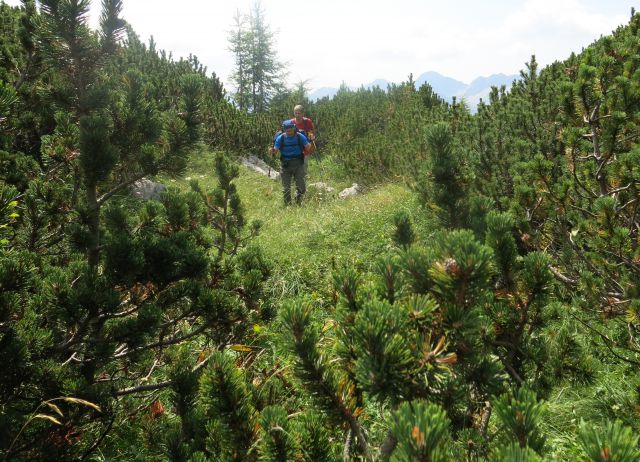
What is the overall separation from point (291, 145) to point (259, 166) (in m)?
6.29

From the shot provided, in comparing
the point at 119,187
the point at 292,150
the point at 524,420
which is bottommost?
the point at 524,420

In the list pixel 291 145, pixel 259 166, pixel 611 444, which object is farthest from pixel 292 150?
pixel 611 444

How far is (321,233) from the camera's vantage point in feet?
23.3

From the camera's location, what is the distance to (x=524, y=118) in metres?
5.41

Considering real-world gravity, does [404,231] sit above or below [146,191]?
above

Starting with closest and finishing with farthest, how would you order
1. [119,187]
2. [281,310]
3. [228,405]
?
[281,310] < [228,405] < [119,187]

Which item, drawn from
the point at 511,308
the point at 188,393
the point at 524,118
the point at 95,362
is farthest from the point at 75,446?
the point at 524,118

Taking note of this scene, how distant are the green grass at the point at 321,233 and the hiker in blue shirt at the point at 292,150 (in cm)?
72

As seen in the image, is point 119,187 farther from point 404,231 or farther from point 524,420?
point 524,420

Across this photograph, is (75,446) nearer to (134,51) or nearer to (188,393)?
(188,393)

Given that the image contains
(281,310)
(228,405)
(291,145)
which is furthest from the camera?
(291,145)

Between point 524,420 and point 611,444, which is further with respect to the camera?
point 524,420

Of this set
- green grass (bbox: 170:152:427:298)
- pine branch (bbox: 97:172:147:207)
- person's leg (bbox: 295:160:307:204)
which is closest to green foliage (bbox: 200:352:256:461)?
pine branch (bbox: 97:172:147:207)

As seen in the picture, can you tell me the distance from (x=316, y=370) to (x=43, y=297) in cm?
142
